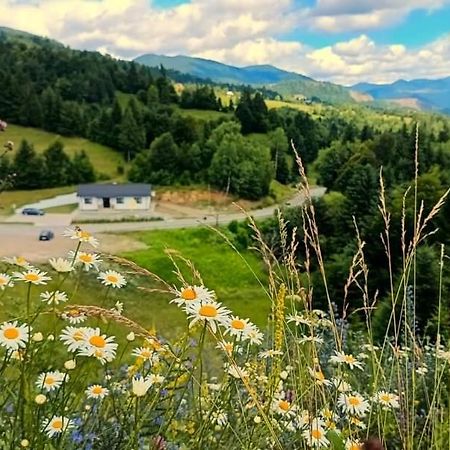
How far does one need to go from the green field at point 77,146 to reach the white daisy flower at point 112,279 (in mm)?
61210

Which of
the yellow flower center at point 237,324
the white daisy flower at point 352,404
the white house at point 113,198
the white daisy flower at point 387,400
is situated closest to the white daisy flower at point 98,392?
the yellow flower center at point 237,324

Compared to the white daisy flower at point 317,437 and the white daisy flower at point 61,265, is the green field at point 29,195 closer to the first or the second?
the white daisy flower at point 61,265

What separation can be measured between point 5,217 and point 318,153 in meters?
36.8

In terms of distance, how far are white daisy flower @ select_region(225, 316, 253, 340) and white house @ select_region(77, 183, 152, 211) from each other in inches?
1936

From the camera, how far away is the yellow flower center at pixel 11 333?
161 centimetres

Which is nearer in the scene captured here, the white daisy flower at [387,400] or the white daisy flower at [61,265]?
the white daisy flower at [61,265]

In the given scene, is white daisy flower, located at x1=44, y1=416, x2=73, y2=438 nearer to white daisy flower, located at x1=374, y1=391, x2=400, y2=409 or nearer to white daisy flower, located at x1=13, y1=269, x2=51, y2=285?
white daisy flower, located at x1=13, y1=269, x2=51, y2=285

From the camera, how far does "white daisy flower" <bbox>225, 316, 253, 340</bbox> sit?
5.73ft

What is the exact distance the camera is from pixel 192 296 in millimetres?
1663

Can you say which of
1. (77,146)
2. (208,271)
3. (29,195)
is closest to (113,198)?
(29,195)

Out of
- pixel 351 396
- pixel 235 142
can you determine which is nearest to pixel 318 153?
pixel 235 142

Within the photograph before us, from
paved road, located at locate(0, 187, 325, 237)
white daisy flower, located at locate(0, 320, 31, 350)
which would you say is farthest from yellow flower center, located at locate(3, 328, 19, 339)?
paved road, located at locate(0, 187, 325, 237)

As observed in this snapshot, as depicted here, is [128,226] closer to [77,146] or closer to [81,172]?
[81,172]

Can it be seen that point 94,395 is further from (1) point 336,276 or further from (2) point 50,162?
(2) point 50,162
